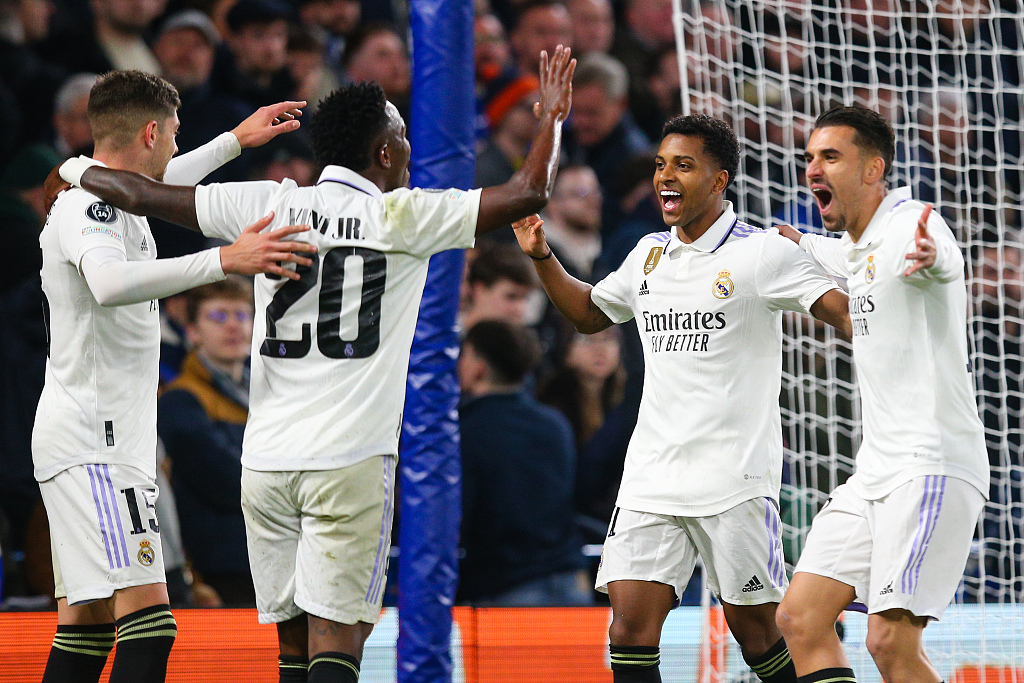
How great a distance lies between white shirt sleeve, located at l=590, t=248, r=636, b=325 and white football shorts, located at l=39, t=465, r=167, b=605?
1.69 meters

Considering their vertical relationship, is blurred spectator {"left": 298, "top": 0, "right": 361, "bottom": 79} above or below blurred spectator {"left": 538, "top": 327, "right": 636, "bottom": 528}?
above

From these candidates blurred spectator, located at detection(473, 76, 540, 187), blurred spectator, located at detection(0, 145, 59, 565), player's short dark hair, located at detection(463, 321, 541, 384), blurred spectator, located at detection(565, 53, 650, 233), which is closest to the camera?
blurred spectator, located at detection(0, 145, 59, 565)

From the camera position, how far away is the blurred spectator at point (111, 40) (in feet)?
24.0

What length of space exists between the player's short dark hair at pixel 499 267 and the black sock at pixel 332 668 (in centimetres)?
424

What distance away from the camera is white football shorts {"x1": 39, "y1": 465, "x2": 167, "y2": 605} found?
3.19 m

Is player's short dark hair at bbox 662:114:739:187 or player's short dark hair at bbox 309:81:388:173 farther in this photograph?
player's short dark hair at bbox 662:114:739:187

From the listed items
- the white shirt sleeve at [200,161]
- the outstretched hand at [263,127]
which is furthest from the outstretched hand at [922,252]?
the white shirt sleeve at [200,161]

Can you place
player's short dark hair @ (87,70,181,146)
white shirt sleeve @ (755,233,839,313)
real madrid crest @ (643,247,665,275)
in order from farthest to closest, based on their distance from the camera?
real madrid crest @ (643,247,665,275), white shirt sleeve @ (755,233,839,313), player's short dark hair @ (87,70,181,146)

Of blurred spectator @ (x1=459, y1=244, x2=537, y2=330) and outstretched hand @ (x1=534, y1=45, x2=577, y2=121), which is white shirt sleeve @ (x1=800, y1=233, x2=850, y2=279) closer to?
outstretched hand @ (x1=534, y1=45, x2=577, y2=121)

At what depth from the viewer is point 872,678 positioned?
17.5 feet

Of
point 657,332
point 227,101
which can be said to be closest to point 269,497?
point 657,332

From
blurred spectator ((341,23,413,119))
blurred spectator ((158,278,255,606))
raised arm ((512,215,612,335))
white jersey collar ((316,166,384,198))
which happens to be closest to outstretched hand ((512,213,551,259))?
raised arm ((512,215,612,335))

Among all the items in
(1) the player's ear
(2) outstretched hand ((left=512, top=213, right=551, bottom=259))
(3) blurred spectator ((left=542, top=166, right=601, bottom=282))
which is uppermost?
(3) blurred spectator ((left=542, top=166, right=601, bottom=282))

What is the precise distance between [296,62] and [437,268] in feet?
12.9
